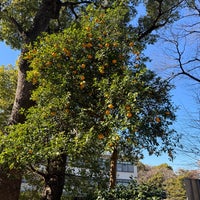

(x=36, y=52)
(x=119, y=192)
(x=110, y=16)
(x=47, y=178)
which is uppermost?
(x=110, y=16)

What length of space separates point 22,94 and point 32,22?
2.86 m

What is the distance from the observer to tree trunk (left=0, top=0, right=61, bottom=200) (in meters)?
5.22

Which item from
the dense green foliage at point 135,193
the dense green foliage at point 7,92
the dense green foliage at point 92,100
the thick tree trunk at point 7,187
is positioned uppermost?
the dense green foliage at point 7,92

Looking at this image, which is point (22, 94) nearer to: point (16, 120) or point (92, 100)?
point (16, 120)

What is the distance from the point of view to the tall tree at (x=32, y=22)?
19.1ft

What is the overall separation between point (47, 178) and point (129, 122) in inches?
102

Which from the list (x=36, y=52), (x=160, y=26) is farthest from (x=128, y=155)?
(x=160, y=26)

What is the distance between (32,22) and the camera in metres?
7.77

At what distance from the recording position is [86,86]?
382 centimetres

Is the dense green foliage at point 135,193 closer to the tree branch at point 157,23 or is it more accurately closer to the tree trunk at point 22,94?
the tree trunk at point 22,94

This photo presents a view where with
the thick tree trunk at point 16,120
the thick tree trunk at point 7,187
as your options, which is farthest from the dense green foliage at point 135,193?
the thick tree trunk at point 7,187

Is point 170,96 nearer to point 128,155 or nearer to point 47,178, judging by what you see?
point 128,155

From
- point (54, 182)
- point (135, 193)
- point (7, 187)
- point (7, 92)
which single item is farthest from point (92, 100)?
point (7, 92)

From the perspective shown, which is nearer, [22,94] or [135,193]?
[135,193]
